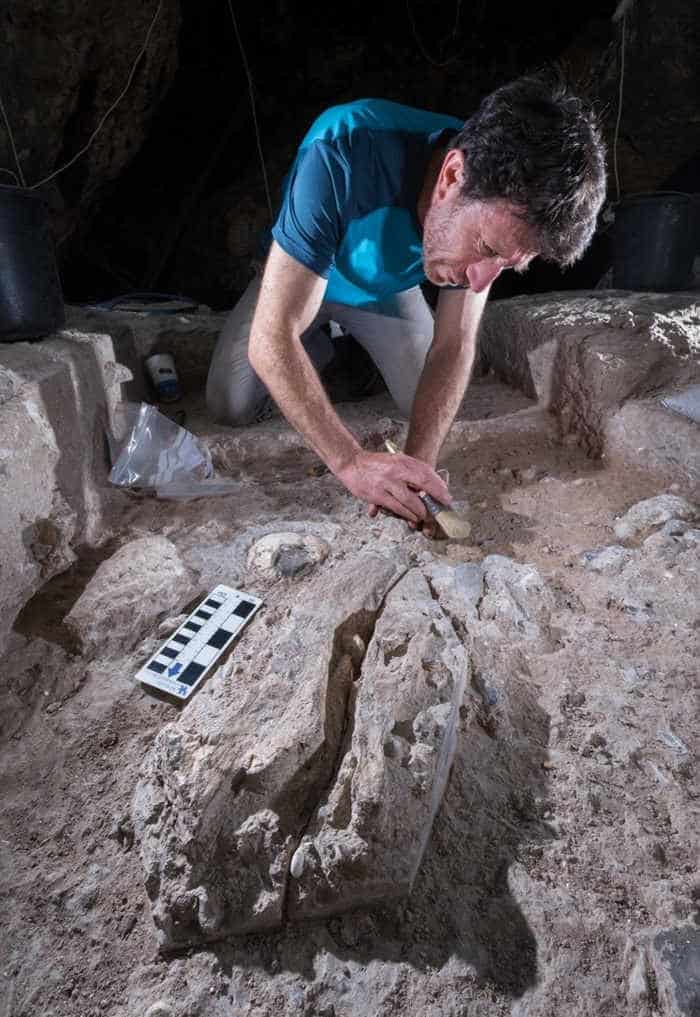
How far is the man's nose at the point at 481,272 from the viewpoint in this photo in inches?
61.7

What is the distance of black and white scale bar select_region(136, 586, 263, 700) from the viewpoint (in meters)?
1.39

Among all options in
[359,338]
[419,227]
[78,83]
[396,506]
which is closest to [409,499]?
[396,506]

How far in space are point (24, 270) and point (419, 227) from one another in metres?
1.39

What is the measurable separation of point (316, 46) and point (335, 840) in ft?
19.3

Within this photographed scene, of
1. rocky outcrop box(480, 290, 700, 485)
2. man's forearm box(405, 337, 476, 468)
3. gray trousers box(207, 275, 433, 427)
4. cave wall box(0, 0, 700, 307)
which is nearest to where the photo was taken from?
man's forearm box(405, 337, 476, 468)

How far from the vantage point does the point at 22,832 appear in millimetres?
1116

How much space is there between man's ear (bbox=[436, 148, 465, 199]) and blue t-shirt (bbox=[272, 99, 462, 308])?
0.93 feet

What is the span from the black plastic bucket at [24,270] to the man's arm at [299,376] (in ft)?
2.97

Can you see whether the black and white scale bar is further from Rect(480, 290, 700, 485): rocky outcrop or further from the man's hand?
Rect(480, 290, 700, 485): rocky outcrop

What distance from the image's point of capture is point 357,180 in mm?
1806

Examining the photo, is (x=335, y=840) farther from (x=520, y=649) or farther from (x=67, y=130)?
(x=67, y=130)

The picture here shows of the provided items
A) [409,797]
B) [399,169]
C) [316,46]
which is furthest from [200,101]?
[409,797]

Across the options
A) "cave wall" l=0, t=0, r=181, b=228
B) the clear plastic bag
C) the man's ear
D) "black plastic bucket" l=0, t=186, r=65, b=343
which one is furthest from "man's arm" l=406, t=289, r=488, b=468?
"cave wall" l=0, t=0, r=181, b=228

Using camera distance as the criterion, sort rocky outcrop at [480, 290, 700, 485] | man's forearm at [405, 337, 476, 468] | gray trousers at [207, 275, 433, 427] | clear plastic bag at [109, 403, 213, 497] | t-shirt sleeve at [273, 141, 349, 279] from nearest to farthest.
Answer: t-shirt sleeve at [273, 141, 349, 279], man's forearm at [405, 337, 476, 468], rocky outcrop at [480, 290, 700, 485], clear plastic bag at [109, 403, 213, 497], gray trousers at [207, 275, 433, 427]
